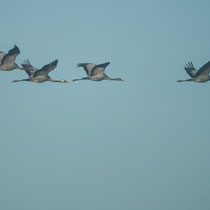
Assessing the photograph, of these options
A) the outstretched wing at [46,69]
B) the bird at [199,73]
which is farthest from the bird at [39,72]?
the bird at [199,73]

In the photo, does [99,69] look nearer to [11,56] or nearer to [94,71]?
[94,71]

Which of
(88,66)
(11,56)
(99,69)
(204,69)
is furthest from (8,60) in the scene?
(204,69)

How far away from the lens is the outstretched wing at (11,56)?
2475 inches

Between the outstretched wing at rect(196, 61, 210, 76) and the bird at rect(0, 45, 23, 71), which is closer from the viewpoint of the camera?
the outstretched wing at rect(196, 61, 210, 76)

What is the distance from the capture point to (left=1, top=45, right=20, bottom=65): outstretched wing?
62.9 m

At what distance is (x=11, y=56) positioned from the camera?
210 feet

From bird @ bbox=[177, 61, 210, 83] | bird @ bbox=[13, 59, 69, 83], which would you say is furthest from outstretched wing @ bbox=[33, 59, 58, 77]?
bird @ bbox=[177, 61, 210, 83]

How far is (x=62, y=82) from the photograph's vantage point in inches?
2648

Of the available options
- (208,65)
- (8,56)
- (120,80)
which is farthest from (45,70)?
(208,65)

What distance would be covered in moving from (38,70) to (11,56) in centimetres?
247

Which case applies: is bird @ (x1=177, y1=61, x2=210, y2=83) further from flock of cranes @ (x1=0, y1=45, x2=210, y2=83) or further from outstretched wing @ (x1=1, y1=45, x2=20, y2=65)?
outstretched wing @ (x1=1, y1=45, x2=20, y2=65)

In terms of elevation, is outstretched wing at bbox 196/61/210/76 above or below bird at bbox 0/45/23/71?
below

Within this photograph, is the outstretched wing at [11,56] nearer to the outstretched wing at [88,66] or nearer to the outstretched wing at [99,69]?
the outstretched wing at [88,66]

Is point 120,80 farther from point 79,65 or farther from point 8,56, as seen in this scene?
point 8,56
